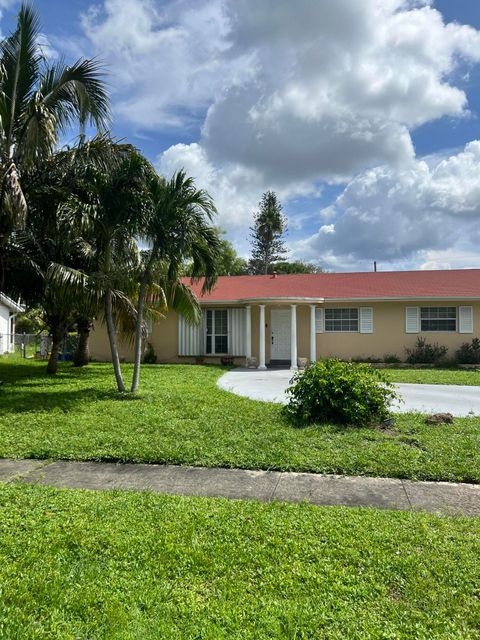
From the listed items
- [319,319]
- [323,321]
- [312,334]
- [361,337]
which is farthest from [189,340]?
[361,337]

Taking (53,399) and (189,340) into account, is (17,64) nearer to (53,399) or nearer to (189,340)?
(53,399)

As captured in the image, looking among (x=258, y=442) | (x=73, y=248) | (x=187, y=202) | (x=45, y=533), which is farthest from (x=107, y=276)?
(x=45, y=533)

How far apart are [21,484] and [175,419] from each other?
333 centimetres

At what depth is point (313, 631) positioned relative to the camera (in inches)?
101

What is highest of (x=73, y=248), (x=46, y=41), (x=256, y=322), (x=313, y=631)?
(x=46, y=41)

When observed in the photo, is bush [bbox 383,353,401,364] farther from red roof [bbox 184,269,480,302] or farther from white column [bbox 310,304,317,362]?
white column [bbox 310,304,317,362]

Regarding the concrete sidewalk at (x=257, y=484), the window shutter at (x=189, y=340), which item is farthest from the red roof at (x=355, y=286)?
the concrete sidewalk at (x=257, y=484)

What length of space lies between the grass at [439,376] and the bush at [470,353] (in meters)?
1.03

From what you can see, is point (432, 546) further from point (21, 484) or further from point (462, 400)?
point (462, 400)

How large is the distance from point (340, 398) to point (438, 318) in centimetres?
1271

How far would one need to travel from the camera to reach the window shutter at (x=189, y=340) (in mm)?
19922

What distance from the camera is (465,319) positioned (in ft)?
60.4

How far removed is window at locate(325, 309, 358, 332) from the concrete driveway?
4657 mm

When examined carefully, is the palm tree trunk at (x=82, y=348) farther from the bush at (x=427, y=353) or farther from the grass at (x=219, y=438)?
the bush at (x=427, y=353)
